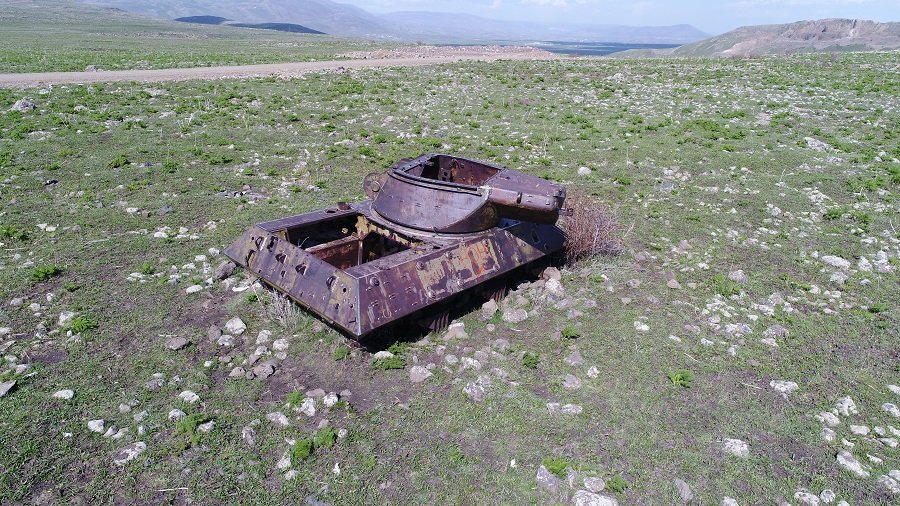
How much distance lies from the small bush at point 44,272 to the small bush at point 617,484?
893 cm

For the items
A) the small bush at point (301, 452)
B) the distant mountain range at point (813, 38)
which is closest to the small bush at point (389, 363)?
the small bush at point (301, 452)

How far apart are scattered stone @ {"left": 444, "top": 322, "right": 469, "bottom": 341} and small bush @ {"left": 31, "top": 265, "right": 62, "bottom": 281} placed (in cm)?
651

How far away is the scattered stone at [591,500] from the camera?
536cm

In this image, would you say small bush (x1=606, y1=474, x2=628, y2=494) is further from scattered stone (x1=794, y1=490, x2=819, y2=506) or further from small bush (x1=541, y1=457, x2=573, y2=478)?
scattered stone (x1=794, y1=490, x2=819, y2=506)

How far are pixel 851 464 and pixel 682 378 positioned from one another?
1.88 m

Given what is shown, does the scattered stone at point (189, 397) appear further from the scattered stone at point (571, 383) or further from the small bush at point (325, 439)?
the scattered stone at point (571, 383)

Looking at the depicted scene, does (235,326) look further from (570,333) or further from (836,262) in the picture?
(836,262)

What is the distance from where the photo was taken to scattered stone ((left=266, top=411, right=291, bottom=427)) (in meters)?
6.35

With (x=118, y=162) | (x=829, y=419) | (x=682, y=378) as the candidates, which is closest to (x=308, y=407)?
(x=682, y=378)

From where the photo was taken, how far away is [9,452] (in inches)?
224

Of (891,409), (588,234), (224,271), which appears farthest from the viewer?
(588,234)

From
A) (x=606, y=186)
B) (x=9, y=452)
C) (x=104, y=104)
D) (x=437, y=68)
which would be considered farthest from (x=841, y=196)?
(x=437, y=68)

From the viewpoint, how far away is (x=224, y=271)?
31.6 feet

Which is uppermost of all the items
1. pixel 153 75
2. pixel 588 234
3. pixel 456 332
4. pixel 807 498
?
pixel 588 234
